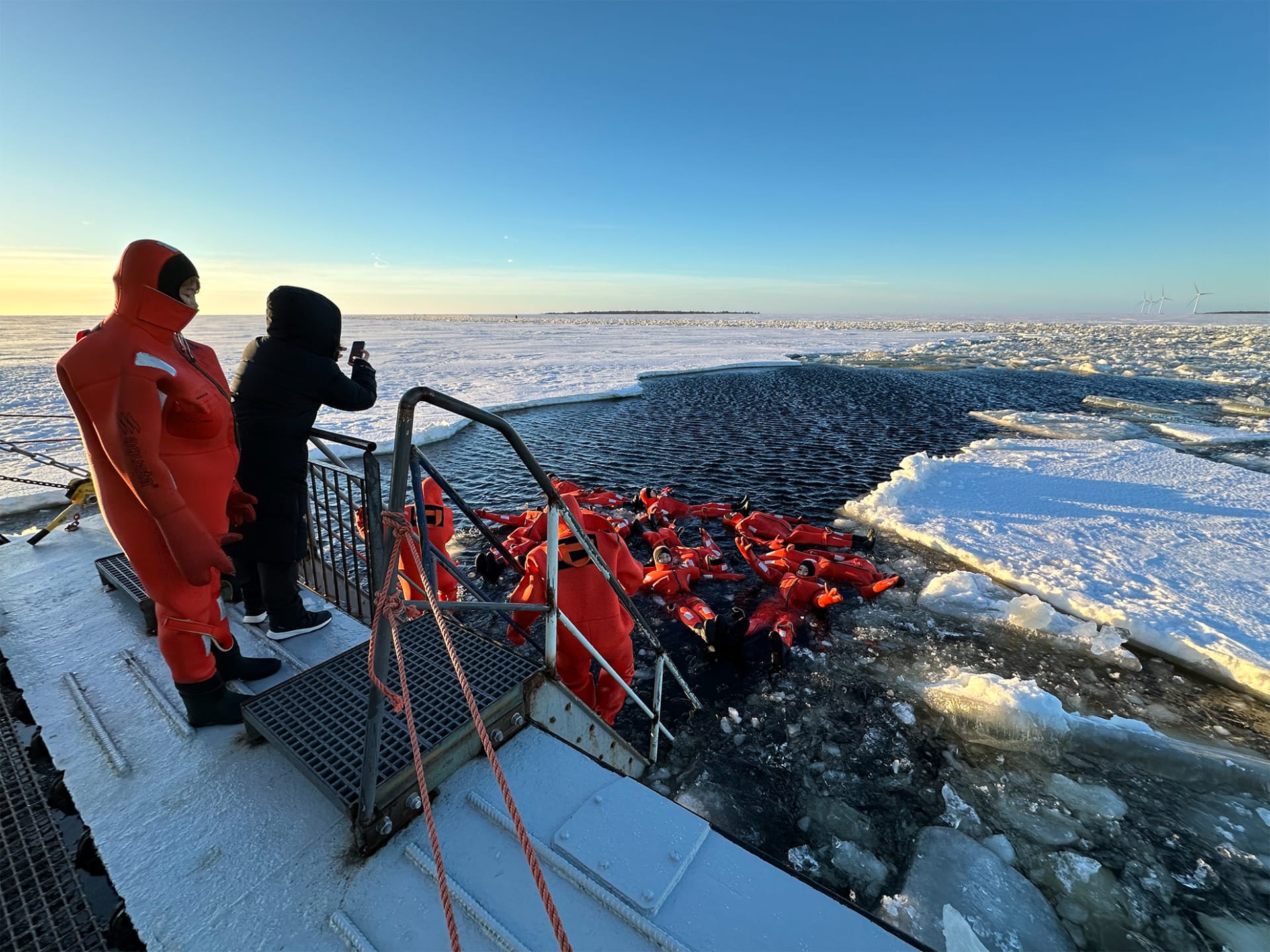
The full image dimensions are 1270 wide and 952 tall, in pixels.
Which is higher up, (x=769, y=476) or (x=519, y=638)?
(x=519, y=638)

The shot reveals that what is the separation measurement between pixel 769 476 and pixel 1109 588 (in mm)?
6863

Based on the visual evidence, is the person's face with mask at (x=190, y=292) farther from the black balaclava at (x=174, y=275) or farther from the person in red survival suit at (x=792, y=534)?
the person in red survival suit at (x=792, y=534)

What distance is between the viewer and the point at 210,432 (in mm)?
2438

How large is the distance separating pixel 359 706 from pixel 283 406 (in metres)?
1.63

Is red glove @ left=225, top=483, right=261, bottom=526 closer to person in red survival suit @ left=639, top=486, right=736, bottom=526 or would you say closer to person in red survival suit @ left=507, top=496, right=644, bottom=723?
person in red survival suit @ left=507, top=496, right=644, bottom=723

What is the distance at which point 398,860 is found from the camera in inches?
80.4

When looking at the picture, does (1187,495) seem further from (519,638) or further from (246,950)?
(246,950)

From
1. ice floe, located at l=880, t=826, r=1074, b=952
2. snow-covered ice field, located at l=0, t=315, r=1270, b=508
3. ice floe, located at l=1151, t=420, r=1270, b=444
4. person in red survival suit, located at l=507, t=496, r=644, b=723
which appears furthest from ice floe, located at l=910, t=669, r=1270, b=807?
ice floe, located at l=1151, t=420, r=1270, b=444

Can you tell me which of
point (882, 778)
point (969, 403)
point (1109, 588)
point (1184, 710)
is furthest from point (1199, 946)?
point (969, 403)

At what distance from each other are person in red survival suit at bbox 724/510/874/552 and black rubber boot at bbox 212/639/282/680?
6933 millimetres

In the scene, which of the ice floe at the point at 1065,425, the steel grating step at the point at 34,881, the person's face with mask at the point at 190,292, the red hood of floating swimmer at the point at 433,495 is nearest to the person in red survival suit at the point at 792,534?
the red hood of floating swimmer at the point at 433,495

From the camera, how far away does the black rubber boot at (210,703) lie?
2.64m

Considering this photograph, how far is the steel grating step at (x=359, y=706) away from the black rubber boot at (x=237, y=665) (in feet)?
1.23

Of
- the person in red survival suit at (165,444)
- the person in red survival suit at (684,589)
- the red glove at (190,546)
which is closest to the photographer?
the person in red survival suit at (165,444)
